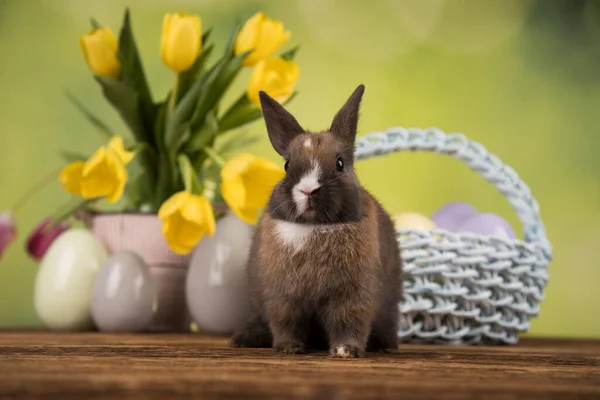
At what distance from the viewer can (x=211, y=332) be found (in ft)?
4.39

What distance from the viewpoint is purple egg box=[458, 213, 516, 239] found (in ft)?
4.25

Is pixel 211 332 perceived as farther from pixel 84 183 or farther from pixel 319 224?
pixel 319 224

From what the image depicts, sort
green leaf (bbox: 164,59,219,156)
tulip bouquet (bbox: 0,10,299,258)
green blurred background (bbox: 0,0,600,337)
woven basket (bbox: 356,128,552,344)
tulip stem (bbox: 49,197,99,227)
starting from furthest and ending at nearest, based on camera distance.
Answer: green blurred background (bbox: 0,0,600,337)
tulip stem (bbox: 49,197,99,227)
green leaf (bbox: 164,59,219,156)
tulip bouquet (bbox: 0,10,299,258)
woven basket (bbox: 356,128,552,344)

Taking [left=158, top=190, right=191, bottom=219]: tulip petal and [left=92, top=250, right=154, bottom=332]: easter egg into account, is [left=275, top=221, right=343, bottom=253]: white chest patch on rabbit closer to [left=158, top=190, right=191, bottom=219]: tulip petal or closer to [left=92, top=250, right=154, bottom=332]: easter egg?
[left=158, top=190, right=191, bottom=219]: tulip petal

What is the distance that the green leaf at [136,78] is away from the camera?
143cm

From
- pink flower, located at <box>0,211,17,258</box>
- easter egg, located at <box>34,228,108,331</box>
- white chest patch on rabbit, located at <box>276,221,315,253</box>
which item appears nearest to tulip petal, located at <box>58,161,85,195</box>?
easter egg, located at <box>34,228,108,331</box>

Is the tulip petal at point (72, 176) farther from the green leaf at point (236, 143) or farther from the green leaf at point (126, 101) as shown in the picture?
the green leaf at point (236, 143)

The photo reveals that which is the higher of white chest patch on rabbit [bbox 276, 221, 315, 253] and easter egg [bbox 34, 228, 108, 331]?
white chest patch on rabbit [bbox 276, 221, 315, 253]

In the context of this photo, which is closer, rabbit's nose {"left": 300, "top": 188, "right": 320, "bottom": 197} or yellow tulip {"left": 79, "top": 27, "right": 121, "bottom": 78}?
rabbit's nose {"left": 300, "top": 188, "right": 320, "bottom": 197}

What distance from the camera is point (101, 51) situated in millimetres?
1393

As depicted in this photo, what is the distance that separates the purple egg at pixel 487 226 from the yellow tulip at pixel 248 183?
0.36 metres

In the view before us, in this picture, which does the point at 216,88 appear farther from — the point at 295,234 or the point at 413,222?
the point at 295,234

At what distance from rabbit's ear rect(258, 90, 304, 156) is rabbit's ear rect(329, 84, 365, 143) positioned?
0.05 m

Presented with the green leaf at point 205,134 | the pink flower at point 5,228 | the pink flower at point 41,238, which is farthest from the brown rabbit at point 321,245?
the pink flower at point 5,228
